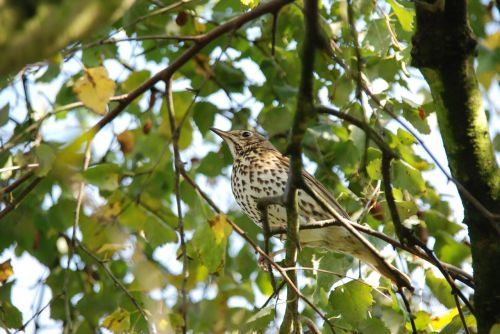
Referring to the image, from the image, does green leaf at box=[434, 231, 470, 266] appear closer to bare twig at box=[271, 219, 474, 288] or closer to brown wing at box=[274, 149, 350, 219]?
bare twig at box=[271, 219, 474, 288]

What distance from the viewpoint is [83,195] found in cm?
329

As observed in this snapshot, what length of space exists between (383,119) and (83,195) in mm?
1406

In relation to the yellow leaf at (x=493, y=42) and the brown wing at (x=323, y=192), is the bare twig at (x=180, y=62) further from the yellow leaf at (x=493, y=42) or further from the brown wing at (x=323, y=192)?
the brown wing at (x=323, y=192)

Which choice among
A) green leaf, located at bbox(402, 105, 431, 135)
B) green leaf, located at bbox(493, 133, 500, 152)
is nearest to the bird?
green leaf, located at bbox(402, 105, 431, 135)

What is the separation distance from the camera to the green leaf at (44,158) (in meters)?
2.57

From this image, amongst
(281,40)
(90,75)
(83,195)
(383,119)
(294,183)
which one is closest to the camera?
(294,183)

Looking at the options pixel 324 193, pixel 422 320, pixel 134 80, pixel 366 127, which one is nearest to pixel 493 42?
pixel 366 127

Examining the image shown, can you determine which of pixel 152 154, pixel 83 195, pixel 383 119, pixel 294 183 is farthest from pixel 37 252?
pixel 294 183

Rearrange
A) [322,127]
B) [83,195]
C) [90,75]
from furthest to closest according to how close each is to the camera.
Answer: [322,127] < [83,195] < [90,75]

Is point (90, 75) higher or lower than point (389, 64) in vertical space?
higher

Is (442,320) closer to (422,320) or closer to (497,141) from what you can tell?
(422,320)

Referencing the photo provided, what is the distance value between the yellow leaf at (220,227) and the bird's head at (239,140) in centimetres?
214

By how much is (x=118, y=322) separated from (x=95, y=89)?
0.82 meters

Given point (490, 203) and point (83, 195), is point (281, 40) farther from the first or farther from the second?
point (490, 203)
